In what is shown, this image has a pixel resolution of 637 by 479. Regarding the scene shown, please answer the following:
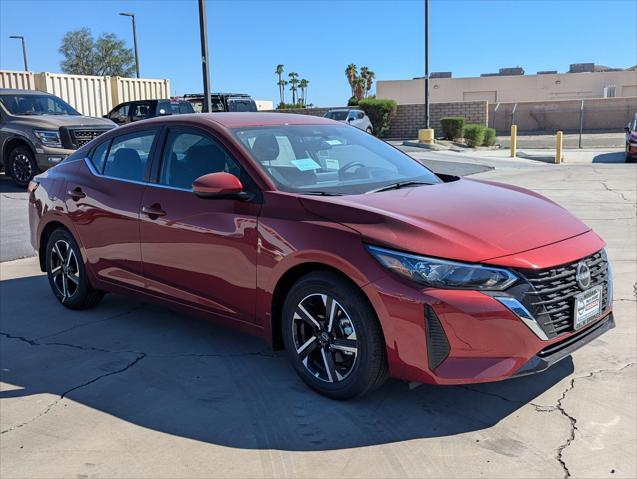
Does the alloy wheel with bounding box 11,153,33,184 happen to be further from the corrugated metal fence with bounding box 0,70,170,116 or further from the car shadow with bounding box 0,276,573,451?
the corrugated metal fence with bounding box 0,70,170,116

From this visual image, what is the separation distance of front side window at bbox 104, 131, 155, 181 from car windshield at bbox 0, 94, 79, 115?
31.3 feet

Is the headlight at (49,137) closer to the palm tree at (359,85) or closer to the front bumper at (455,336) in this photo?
the front bumper at (455,336)

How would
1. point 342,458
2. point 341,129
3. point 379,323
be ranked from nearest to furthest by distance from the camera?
point 342,458 → point 379,323 → point 341,129

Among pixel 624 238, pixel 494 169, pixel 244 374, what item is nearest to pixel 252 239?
pixel 244 374

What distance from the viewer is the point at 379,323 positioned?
3.38 metres

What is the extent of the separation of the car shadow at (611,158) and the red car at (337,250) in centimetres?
1894

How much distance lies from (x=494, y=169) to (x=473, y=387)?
50.6 feet

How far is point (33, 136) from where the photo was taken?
1255cm

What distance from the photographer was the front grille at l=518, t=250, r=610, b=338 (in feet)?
10.6

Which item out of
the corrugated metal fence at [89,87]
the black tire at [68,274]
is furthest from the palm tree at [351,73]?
the black tire at [68,274]

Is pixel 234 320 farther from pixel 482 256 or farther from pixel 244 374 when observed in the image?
pixel 482 256

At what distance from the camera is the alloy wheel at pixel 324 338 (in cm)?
354

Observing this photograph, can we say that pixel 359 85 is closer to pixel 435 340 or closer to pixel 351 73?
pixel 351 73

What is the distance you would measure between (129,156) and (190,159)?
800mm
